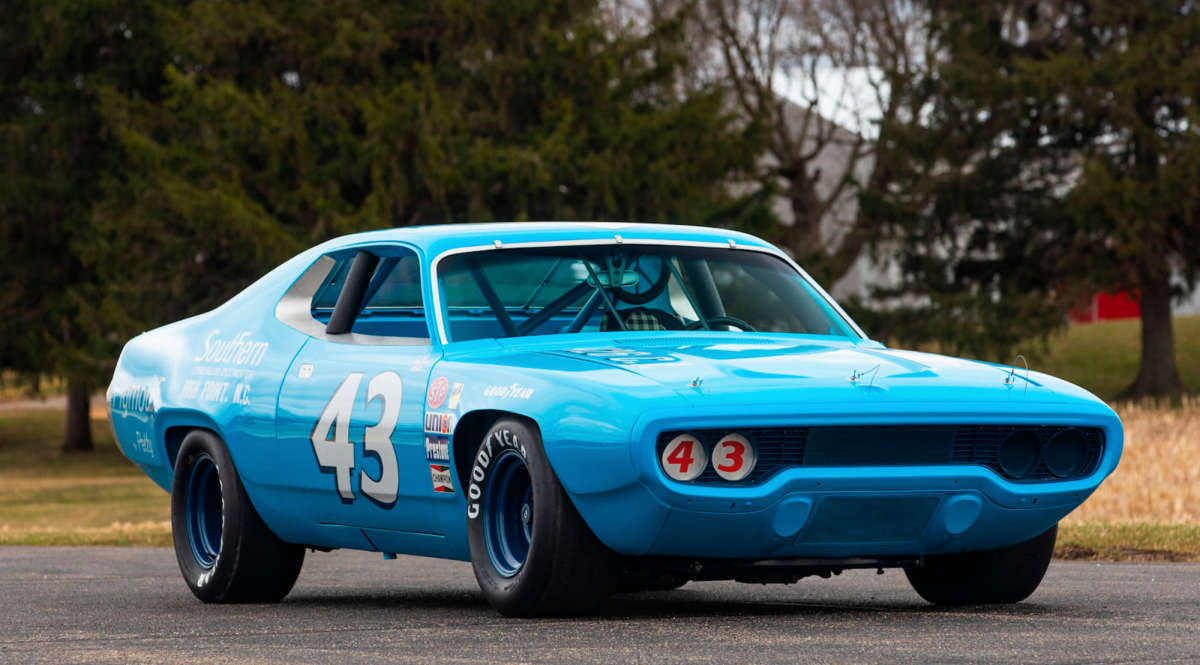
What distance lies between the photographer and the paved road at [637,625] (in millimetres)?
4879

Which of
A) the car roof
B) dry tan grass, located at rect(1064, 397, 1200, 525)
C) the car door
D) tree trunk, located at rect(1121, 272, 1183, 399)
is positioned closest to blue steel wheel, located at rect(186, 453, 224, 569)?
the car door

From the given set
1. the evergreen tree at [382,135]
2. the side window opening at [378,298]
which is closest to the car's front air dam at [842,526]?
the side window opening at [378,298]

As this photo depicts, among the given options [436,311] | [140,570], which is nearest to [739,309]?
[436,311]

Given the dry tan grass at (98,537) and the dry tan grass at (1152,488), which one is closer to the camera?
the dry tan grass at (1152,488)

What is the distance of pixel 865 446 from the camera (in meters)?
5.53

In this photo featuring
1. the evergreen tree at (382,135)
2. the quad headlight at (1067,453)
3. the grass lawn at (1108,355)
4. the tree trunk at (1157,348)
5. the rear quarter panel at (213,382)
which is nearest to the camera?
the quad headlight at (1067,453)

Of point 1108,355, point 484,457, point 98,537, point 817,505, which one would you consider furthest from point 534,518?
point 1108,355

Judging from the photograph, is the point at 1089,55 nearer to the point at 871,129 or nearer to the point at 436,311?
the point at 871,129

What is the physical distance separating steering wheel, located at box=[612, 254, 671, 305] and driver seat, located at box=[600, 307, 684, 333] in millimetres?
47

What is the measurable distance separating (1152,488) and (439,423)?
30.9 feet

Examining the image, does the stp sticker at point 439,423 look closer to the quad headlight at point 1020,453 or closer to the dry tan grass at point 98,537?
the quad headlight at point 1020,453

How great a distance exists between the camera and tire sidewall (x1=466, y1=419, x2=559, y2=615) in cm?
554

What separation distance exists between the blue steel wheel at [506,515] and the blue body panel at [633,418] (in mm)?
160

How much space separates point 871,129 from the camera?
40.1 meters
